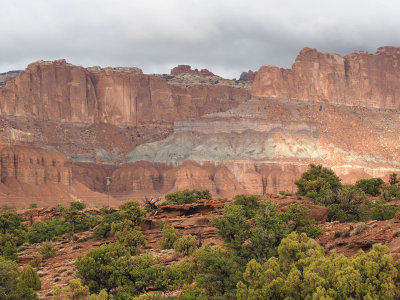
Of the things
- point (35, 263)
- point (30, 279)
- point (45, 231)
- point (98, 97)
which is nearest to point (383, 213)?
point (30, 279)

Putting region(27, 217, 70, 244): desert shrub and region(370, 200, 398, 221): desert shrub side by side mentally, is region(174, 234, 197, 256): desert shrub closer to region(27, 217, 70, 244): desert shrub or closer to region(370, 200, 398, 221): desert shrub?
region(370, 200, 398, 221): desert shrub

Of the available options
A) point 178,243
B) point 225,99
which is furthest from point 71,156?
point 178,243

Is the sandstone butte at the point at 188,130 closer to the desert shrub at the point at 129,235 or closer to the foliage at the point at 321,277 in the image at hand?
the desert shrub at the point at 129,235

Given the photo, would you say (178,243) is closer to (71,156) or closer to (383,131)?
(71,156)

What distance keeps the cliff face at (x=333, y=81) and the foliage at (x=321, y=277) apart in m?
163

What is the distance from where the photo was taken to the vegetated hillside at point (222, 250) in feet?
72.7

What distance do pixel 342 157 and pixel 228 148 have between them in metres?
32.1

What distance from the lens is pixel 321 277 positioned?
21469 millimetres

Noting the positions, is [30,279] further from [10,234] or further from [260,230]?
[10,234]

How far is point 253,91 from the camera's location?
623 ft

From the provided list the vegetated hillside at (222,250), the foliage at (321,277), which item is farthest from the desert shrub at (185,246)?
the foliage at (321,277)

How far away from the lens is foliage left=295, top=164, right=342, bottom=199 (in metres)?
54.0

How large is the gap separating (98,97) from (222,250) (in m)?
163

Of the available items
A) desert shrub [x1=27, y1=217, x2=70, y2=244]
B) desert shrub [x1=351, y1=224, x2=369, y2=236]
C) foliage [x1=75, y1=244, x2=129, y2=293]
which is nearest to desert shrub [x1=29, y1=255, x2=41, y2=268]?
foliage [x1=75, y1=244, x2=129, y2=293]
